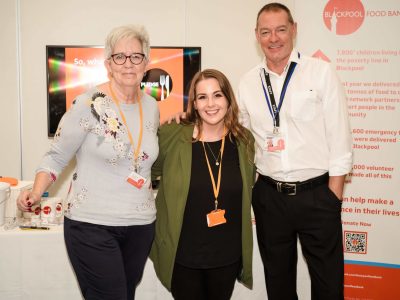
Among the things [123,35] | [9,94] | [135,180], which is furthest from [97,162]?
[9,94]

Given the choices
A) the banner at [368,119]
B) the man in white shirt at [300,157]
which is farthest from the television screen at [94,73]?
the man in white shirt at [300,157]

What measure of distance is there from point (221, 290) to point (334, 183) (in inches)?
31.7

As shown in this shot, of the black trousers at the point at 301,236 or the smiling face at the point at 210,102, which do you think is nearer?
the smiling face at the point at 210,102

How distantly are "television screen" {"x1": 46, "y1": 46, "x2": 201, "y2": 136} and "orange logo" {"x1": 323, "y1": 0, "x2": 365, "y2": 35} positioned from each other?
1245mm

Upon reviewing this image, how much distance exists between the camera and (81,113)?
1650 millimetres

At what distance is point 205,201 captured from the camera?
182 centimetres

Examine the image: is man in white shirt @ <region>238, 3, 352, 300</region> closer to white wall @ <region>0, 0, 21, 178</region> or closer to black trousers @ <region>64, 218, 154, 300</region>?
black trousers @ <region>64, 218, 154, 300</region>

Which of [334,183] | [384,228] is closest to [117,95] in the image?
[334,183]

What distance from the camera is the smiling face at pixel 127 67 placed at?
5.57 feet

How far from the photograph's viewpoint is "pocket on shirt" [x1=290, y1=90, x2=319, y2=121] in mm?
2051

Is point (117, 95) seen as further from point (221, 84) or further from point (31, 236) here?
point (31, 236)

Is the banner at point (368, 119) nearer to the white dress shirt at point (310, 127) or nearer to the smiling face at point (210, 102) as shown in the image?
the white dress shirt at point (310, 127)

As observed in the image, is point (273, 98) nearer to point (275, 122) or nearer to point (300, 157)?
point (275, 122)

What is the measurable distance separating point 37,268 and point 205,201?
45.7 inches
